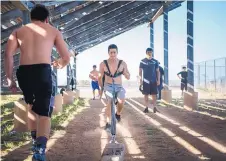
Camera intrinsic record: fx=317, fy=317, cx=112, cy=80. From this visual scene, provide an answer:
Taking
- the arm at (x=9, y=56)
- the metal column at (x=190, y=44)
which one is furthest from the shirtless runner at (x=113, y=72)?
the metal column at (x=190, y=44)

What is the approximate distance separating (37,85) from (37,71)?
146mm

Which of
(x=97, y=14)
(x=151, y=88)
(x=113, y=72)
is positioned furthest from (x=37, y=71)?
(x=97, y=14)

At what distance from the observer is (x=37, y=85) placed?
3283mm

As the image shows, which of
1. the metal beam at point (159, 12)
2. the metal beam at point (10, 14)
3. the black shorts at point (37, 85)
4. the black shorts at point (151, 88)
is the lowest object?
the black shorts at point (151, 88)

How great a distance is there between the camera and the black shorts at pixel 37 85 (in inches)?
129

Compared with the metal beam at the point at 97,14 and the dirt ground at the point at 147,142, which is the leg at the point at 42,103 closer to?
the dirt ground at the point at 147,142

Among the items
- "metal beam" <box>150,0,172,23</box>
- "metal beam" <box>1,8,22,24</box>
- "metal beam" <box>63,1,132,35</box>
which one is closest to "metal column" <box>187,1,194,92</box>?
"metal beam" <box>63,1,132,35</box>

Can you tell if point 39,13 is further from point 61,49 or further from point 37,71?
point 37,71

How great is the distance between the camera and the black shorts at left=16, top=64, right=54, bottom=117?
3271mm

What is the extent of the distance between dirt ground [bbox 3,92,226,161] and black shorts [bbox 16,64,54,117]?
1.79 meters

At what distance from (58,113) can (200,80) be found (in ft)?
65.5

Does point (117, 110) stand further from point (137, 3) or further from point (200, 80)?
point (200, 80)

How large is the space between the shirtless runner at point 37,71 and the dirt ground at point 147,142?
1676 mm

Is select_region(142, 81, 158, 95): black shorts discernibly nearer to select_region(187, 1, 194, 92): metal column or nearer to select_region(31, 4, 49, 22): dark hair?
select_region(187, 1, 194, 92): metal column
